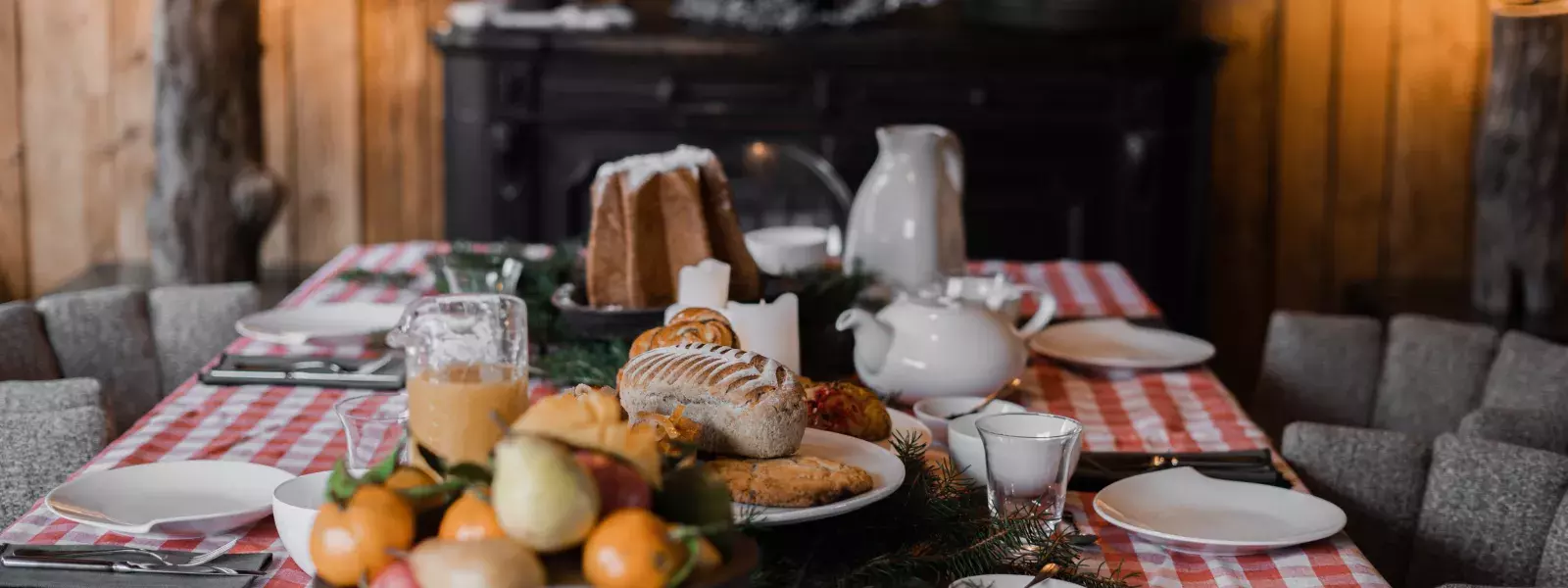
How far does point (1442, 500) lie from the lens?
1.49 meters

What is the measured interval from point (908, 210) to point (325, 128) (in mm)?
2334

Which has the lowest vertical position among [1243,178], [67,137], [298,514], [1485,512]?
[1485,512]

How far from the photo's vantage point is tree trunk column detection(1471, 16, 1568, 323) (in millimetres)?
3199

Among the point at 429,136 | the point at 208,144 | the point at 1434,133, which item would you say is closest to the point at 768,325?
the point at 208,144

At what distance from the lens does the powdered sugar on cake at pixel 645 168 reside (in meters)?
1.90

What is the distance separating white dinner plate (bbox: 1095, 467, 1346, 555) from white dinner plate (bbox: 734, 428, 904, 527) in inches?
7.9

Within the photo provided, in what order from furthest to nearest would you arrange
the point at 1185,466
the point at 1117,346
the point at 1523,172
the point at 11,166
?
1. the point at 11,166
2. the point at 1523,172
3. the point at 1117,346
4. the point at 1185,466

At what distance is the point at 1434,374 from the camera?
6.84 feet

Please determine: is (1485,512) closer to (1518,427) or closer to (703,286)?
(1518,427)

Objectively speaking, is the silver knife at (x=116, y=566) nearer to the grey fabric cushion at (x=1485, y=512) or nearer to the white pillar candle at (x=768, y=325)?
the white pillar candle at (x=768, y=325)

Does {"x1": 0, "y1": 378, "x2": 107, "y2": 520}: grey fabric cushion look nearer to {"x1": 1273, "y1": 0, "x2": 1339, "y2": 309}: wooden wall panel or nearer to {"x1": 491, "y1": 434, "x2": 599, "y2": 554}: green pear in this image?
{"x1": 491, "y1": 434, "x2": 599, "y2": 554}: green pear

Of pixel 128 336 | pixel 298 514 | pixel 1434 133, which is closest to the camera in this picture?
pixel 298 514

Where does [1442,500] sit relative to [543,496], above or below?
below

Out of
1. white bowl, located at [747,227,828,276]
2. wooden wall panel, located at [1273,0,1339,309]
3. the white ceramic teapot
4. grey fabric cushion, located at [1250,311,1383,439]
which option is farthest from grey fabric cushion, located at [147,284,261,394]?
wooden wall panel, located at [1273,0,1339,309]
